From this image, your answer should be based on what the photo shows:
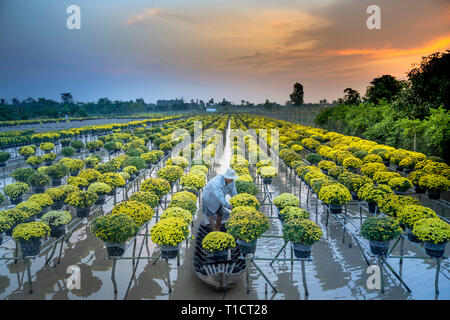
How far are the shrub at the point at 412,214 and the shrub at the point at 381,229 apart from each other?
552 millimetres

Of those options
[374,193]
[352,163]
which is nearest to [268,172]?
[352,163]

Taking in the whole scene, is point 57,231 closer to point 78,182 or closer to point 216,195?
point 78,182

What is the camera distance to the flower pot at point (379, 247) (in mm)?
6473

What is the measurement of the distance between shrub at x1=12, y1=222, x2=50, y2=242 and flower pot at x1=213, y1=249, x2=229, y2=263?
12.6 feet

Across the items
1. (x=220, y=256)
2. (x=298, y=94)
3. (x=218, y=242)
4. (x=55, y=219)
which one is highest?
(x=298, y=94)

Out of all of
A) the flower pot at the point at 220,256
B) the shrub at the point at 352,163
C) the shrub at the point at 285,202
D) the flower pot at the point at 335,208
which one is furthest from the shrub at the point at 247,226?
the shrub at the point at 352,163

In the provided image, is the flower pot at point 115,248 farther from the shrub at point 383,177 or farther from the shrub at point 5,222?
the shrub at point 383,177

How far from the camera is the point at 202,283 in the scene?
6.93 metres

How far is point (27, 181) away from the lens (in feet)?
38.5

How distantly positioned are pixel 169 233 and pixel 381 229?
14.5 ft

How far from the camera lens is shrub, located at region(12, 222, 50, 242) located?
6.63 metres

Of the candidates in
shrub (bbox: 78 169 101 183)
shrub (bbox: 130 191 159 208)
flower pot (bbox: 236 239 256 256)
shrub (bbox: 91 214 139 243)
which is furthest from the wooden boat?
shrub (bbox: 78 169 101 183)

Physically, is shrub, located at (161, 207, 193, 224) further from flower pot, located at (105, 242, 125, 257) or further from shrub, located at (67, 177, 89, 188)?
shrub, located at (67, 177, 89, 188)
